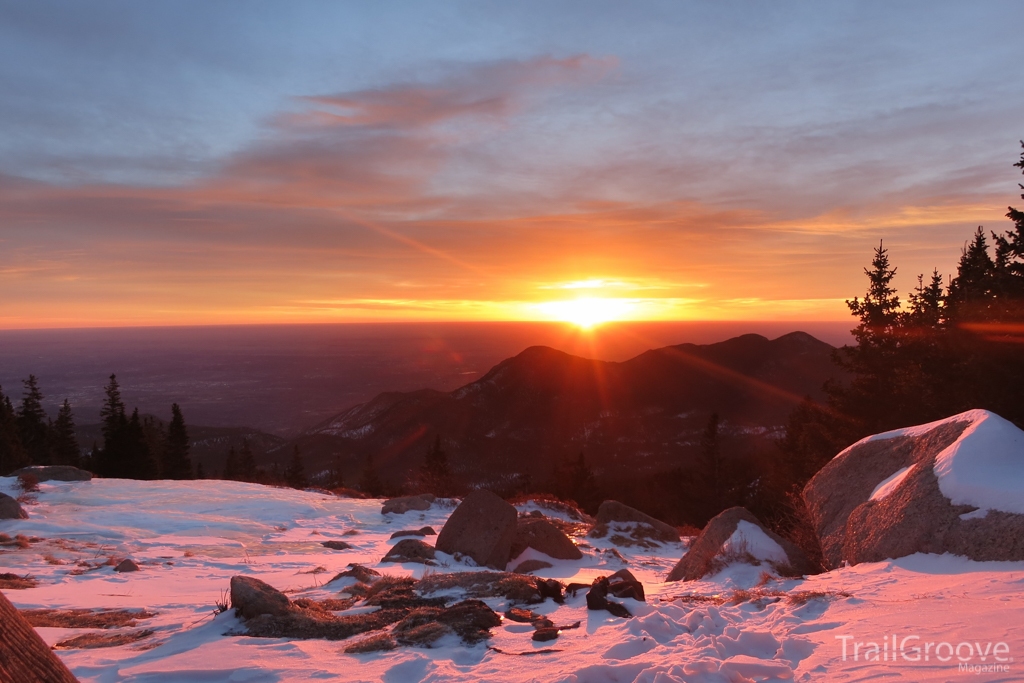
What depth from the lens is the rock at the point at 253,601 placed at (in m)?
6.04

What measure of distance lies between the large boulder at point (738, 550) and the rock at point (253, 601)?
761 centimetres

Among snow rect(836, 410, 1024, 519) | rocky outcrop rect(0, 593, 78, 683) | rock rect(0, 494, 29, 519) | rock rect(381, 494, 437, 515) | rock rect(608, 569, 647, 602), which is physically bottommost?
rock rect(381, 494, 437, 515)

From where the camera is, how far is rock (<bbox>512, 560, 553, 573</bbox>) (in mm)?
11876

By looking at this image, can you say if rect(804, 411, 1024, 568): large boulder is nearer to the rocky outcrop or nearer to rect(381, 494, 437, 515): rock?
the rocky outcrop

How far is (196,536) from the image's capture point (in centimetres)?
1350

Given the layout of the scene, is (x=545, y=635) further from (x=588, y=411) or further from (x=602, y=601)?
(x=588, y=411)

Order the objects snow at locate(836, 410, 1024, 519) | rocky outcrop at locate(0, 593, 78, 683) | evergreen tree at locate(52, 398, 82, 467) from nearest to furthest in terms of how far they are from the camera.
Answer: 1. rocky outcrop at locate(0, 593, 78, 683)
2. snow at locate(836, 410, 1024, 519)
3. evergreen tree at locate(52, 398, 82, 467)

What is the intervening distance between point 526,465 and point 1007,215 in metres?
98.6

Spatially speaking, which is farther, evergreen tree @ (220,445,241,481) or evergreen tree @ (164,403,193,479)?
evergreen tree @ (220,445,241,481)

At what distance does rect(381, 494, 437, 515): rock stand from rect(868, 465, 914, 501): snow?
571 inches

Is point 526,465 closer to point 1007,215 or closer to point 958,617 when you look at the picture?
point 1007,215

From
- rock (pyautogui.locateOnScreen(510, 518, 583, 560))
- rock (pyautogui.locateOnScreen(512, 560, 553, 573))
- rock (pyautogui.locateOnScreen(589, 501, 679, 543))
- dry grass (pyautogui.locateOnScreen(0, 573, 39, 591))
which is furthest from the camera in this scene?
rock (pyautogui.locateOnScreen(589, 501, 679, 543))

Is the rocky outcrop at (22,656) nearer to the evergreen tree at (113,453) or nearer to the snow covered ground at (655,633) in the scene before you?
the snow covered ground at (655,633)

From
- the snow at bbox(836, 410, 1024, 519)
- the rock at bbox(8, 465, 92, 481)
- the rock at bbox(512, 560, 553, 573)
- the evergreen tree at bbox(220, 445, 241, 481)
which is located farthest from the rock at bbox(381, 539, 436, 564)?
the evergreen tree at bbox(220, 445, 241, 481)
